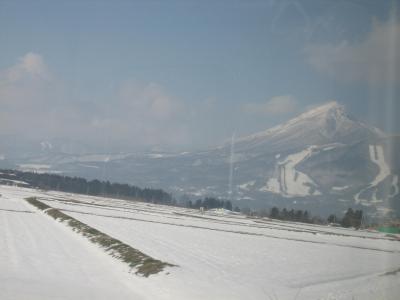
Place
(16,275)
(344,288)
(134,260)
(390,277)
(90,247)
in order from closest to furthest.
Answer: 1. (16,275)
2. (344,288)
3. (134,260)
4. (390,277)
5. (90,247)

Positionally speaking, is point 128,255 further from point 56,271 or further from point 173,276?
point 56,271

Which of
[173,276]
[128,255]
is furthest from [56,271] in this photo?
[128,255]

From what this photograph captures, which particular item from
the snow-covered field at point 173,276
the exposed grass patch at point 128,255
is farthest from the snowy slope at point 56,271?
the exposed grass patch at point 128,255

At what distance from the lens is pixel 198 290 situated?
1667 cm

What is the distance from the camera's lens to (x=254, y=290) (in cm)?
1744

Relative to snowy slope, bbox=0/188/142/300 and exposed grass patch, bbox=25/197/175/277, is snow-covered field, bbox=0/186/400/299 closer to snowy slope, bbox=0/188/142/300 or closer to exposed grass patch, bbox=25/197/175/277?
snowy slope, bbox=0/188/142/300

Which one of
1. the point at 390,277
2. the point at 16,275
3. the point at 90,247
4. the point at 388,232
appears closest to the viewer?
the point at 16,275

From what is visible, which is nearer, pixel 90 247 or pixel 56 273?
pixel 56 273

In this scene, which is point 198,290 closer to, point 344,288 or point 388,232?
point 344,288

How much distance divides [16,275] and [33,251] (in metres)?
6.13

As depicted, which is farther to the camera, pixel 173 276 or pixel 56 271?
pixel 173 276

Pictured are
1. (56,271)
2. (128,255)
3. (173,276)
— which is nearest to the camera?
(56,271)

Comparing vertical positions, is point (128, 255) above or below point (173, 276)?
above

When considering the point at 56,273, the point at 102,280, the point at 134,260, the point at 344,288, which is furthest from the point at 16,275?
the point at 344,288
